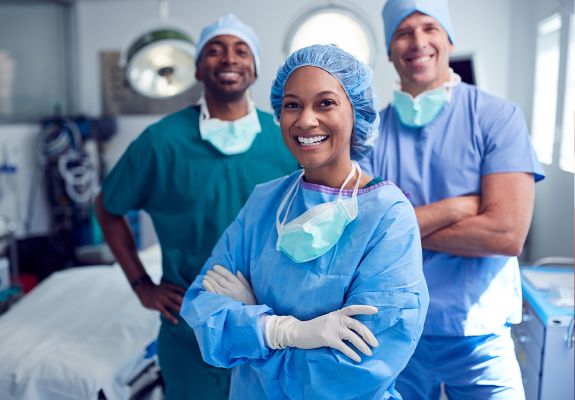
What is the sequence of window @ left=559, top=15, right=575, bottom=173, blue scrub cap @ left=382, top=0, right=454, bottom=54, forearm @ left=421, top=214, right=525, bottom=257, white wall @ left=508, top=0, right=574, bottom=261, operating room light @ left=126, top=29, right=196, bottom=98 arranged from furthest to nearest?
white wall @ left=508, top=0, right=574, bottom=261, window @ left=559, top=15, right=575, bottom=173, operating room light @ left=126, top=29, right=196, bottom=98, blue scrub cap @ left=382, top=0, right=454, bottom=54, forearm @ left=421, top=214, right=525, bottom=257

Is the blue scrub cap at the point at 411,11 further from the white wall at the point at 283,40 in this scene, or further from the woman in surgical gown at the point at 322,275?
the white wall at the point at 283,40

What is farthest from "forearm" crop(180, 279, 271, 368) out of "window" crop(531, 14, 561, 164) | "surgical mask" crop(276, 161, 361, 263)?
"window" crop(531, 14, 561, 164)

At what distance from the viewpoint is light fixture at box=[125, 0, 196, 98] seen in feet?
6.57

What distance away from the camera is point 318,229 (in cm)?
105

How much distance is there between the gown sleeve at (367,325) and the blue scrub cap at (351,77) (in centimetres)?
19

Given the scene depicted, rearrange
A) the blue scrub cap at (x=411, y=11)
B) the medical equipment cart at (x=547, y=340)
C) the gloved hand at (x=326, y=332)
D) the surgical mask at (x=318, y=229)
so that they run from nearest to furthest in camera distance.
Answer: the gloved hand at (x=326, y=332) → the surgical mask at (x=318, y=229) → the blue scrub cap at (x=411, y=11) → the medical equipment cart at (x=547, y=340)

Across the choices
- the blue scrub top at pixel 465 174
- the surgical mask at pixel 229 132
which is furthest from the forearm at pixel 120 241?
the blue scrub top at pixel 465 174

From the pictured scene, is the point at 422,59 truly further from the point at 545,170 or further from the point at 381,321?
the point at 545,170

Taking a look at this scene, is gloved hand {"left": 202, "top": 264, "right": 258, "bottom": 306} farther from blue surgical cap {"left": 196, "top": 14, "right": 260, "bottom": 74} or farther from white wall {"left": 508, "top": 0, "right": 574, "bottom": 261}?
white wall {"left": 508, "top": 0, "right": 574, "bottom": 261}

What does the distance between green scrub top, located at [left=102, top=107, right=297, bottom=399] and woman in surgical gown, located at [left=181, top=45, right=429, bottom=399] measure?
0.41m

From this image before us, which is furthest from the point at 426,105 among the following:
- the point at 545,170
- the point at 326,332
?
the point at 545,170

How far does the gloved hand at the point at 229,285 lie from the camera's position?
3.70 ft

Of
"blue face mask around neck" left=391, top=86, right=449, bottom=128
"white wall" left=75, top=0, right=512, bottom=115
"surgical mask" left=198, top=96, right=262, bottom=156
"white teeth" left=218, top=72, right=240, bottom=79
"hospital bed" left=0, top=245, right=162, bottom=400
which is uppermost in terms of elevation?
"white wall" left=75, top=0, right=512, bottom=115

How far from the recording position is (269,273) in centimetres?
112
